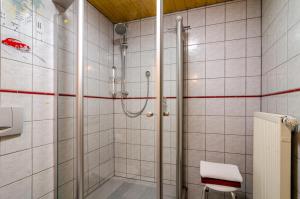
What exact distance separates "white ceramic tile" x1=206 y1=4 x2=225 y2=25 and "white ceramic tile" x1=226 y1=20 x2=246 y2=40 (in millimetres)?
110

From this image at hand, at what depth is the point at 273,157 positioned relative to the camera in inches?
37.3

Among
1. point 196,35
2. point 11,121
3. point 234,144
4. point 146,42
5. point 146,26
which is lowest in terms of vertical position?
point 234,144

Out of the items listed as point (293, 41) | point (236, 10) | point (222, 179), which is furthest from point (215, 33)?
point (222, 179)

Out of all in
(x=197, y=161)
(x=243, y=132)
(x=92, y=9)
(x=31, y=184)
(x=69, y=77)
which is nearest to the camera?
(x=31, y=184)

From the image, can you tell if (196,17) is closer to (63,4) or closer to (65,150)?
(63,4)

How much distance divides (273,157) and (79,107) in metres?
1.25

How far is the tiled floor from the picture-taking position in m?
1.36

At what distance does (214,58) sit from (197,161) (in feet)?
3.80

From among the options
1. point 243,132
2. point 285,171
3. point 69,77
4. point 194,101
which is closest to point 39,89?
point 69,77

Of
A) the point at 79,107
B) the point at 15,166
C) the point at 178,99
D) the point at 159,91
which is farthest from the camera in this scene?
the point at 178,99

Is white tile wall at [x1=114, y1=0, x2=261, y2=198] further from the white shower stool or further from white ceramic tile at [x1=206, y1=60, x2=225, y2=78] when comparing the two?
the white shower stool

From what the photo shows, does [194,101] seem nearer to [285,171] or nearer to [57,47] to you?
[285,171]

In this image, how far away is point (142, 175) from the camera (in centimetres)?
139

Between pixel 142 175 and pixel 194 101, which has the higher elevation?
pixel 194 101
